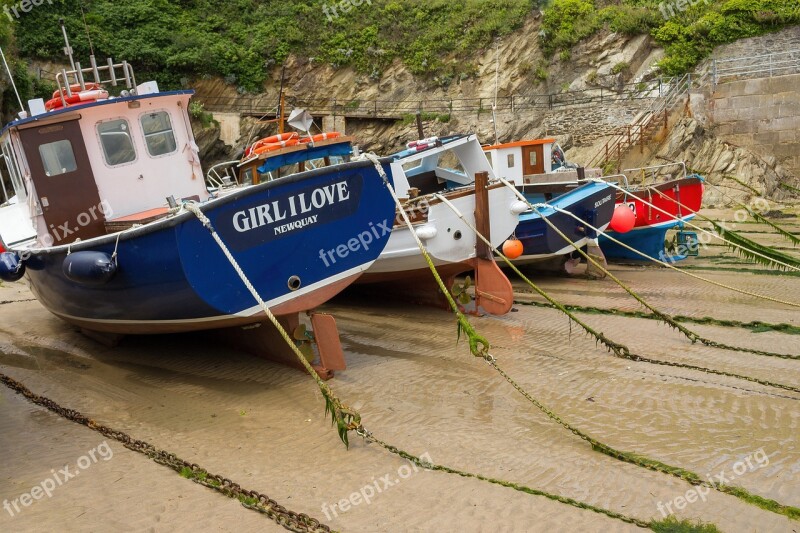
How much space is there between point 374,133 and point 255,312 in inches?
980

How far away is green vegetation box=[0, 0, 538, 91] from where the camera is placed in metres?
31.0

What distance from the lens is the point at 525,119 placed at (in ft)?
96.8

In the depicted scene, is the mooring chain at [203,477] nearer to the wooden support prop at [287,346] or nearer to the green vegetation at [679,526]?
the wooden support prop at [287,346]

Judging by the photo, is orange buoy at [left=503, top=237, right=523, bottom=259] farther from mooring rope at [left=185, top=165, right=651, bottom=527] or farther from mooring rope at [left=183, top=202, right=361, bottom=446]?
mooring rope at [left=183, top=202, right=361, bottom=446]

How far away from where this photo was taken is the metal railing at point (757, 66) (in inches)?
919

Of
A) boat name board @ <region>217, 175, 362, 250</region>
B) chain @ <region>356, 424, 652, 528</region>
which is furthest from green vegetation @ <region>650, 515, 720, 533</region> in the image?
boat name board @ <region>217, 175, 362, 250</region>

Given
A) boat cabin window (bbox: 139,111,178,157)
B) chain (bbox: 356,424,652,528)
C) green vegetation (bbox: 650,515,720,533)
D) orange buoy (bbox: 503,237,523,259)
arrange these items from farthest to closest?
1. orange buoy (bbox: 503,237,523,259)
2. boat cabin window (bbox: 139,111,178,157)
3. chain (bbox: 356,424,652,528)
4. green vegetation (bbox: 650,515,720,533)

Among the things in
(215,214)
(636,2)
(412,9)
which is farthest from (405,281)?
(412,9)

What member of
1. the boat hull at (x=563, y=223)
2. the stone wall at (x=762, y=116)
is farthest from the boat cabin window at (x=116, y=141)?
the stone wall at (x=762, y=116)

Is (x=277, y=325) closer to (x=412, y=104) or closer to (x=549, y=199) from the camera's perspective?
(x=549, y=199)

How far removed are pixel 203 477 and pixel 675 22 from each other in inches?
1069

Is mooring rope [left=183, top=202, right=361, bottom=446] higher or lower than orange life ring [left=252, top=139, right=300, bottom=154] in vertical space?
lower

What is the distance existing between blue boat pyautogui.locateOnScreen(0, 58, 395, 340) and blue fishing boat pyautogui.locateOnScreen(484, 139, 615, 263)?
5.15 metres

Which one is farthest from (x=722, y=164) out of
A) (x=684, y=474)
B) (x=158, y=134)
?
(x=684, y=474)
